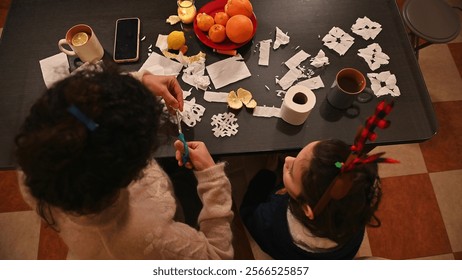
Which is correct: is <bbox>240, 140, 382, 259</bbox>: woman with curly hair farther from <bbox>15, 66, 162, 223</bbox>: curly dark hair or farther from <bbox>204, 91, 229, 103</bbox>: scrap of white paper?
<bbox>15, 66, 162, 223</bbox>: curly dark hair

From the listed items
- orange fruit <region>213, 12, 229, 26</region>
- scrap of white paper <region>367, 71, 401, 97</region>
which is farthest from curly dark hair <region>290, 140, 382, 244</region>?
orange fruit <region>213, 12, 229, 26</region>

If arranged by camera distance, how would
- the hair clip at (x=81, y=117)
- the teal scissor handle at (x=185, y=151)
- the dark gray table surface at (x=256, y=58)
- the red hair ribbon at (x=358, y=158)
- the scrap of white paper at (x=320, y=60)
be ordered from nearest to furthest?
1. the hair clip at (x=81, y=117)
2. the red hair ribbon at (x=358, y=158)
3. the teal scissor handle at (x=185, y=151)
4. the dark gray table surface at (x=256, y=58)
5. the scrap of white paper at (x=320, y=60)

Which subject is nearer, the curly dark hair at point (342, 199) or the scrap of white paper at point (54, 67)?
the curly dark hair at point (342, 199)

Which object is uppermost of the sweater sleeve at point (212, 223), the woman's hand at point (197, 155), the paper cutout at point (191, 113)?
the paper cutout at point (191, 113)

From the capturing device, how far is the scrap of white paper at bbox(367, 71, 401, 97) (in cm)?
120

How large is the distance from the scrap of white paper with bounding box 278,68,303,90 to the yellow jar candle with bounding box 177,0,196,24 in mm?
433

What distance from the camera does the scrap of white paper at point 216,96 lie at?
1.19m

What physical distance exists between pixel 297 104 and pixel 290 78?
18cm

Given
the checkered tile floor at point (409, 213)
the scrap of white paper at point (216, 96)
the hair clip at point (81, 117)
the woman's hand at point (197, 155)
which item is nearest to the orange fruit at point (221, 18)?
the scrap of white paper at point (216, 96)

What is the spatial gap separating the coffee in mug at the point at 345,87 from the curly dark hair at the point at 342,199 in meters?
0.28

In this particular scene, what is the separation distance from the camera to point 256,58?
1269mm

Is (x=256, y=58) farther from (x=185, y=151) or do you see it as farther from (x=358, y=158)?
(x=358, y=158)

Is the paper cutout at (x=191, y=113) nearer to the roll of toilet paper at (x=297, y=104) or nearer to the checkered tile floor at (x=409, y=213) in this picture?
the roll of toilet paper at (x=297, y=104)

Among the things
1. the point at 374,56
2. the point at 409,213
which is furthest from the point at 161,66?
the point at 409,213
